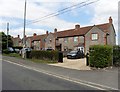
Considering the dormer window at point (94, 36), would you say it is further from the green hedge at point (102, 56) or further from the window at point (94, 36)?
the green hedge at point (102, 56)

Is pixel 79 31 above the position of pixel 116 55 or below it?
above

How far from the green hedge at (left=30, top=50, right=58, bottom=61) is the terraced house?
20.8 meters

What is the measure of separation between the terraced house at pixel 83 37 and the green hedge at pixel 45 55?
20.8m

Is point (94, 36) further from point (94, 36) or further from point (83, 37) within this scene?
point (83, 37)

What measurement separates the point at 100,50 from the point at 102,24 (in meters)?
37.6

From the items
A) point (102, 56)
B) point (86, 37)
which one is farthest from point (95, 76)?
point (86, 37)

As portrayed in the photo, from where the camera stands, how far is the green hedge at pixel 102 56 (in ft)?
74.9

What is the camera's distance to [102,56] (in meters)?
23.0

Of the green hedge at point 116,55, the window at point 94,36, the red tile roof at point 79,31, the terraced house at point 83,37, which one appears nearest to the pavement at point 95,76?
the green hedge at point 116,55

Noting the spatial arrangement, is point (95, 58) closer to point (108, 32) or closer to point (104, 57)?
point (104, 57)

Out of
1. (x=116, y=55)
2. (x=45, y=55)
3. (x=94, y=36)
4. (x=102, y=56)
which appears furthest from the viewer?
(x=94, y=36)

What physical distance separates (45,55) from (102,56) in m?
13.4

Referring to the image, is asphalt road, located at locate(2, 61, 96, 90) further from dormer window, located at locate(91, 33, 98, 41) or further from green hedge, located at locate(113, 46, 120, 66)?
dormer window, located at locate(91, 33, 98, 41)

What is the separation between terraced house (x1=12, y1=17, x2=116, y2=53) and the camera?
55.9 metres
